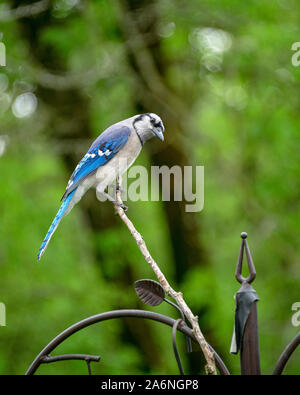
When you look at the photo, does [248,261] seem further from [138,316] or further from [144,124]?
[144,124]

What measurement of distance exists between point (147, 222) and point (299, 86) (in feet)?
12.5

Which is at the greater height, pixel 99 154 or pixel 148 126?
pixel 148 126

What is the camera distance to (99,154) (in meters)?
2.75

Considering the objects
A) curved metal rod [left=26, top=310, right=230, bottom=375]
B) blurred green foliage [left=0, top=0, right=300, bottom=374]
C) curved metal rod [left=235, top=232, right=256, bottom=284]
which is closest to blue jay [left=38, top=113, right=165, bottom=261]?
curved metal rod [left=26, top=310, right=230, bottom=375]

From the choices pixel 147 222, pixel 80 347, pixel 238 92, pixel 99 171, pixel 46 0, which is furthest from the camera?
pixel 147 222

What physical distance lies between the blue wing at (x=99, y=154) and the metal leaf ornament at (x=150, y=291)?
3.34ft

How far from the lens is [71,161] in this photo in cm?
660

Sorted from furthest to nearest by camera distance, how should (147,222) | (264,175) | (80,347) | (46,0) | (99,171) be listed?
(147,222), (80,347), (264,175), (46,0), (99,171)

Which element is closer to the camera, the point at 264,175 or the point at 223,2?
the point at 223,2

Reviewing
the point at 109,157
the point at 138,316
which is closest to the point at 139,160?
the point at 109,157

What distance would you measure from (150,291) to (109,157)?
1198 mm

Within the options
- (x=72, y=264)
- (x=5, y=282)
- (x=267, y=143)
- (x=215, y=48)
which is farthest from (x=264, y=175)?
(x=5, y=282)

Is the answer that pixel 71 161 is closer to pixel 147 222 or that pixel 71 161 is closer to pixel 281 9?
pixel 147 222

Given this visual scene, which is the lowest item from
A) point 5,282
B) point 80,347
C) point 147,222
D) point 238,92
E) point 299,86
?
point 80,347
